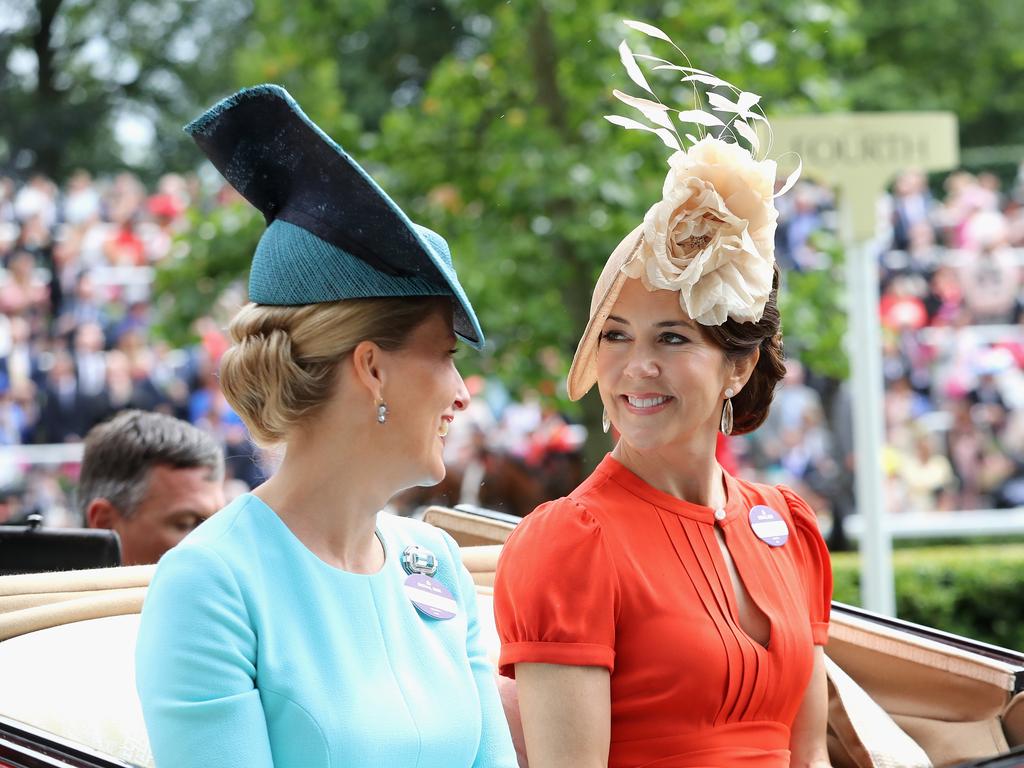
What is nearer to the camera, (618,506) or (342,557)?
(342,557)

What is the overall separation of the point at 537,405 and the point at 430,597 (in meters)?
6.60

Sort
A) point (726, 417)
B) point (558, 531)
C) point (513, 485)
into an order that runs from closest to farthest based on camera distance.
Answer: point (558, 531) < point (726, 417) < point (513, 485)

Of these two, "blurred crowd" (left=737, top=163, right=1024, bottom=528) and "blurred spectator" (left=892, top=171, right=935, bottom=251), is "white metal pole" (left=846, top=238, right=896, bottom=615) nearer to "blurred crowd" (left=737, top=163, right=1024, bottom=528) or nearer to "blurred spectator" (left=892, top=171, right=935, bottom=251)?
"blurred crowd" (left=737, top=163, right=1024, bottom=528)

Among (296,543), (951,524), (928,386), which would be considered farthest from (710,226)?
(928,386)

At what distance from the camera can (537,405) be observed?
28.2ft

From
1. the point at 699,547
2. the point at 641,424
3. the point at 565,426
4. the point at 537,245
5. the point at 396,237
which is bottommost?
the point at 699,547

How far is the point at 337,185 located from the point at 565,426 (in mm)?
7132

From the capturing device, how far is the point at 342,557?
6.24 feet

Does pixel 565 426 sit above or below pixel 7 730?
above

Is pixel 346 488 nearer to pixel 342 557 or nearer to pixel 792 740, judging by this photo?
pixel 342 557

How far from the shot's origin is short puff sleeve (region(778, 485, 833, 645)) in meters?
2.38

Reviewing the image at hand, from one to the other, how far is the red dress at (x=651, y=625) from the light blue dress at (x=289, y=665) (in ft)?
0.52

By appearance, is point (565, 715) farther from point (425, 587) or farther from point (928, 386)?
point (928, 386)

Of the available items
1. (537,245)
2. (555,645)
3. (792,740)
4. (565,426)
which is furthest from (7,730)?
(565,426)
